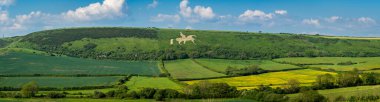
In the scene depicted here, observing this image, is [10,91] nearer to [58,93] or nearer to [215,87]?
[58,93]

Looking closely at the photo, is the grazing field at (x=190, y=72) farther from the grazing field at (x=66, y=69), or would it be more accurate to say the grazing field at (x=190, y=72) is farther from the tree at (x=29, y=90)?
the tree at (x=29, y=90)

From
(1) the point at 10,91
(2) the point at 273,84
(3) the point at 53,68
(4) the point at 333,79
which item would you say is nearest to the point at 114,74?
(3) the point at 53,68

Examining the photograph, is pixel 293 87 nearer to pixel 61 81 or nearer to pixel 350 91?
pixel 350 91

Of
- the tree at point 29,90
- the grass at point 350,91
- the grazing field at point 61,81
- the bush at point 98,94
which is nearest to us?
the grass at point 350,91

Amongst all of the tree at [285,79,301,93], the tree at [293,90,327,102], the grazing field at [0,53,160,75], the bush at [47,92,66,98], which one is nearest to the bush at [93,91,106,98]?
the bush at [47,92,66,98]

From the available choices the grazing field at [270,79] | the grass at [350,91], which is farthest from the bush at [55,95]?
the grass at [350,91]

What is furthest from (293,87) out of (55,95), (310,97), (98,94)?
(55,95)
